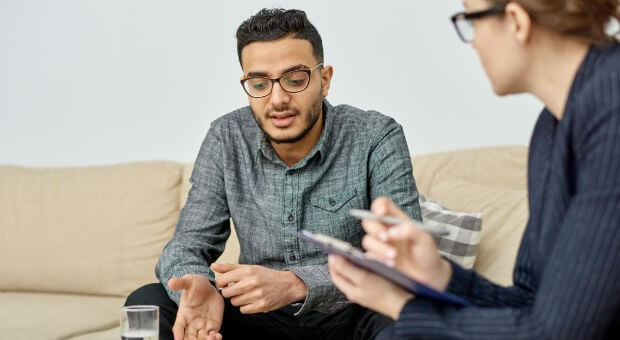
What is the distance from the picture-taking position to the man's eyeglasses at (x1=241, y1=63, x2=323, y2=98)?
1.94m

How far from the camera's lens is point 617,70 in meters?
1.04

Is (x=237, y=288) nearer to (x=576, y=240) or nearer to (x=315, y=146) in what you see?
(x=315, y=146)

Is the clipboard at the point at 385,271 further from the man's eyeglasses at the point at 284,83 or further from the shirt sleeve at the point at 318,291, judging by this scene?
the man's eyeglasses at the point at 284,83

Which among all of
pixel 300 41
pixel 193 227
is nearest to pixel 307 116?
pixel 300 41

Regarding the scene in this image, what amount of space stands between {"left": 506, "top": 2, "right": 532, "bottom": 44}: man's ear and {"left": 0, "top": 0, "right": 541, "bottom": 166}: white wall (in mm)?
1749

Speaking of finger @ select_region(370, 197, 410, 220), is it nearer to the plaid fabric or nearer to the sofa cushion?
the plaid fabric

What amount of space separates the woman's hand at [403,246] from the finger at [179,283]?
2.22 feet

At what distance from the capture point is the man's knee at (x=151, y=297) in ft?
6.11

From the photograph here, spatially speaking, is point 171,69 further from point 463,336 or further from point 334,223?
point 463,336

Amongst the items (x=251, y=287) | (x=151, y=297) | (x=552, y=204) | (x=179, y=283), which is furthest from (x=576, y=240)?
(x=151, y=297)

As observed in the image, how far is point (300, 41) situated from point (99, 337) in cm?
106

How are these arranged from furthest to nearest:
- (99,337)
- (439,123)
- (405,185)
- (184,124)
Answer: (184,124) < (439,123) < (99,337) < (405,185)

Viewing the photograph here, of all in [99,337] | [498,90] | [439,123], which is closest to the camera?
[498,90]

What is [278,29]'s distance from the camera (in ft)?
6.57
